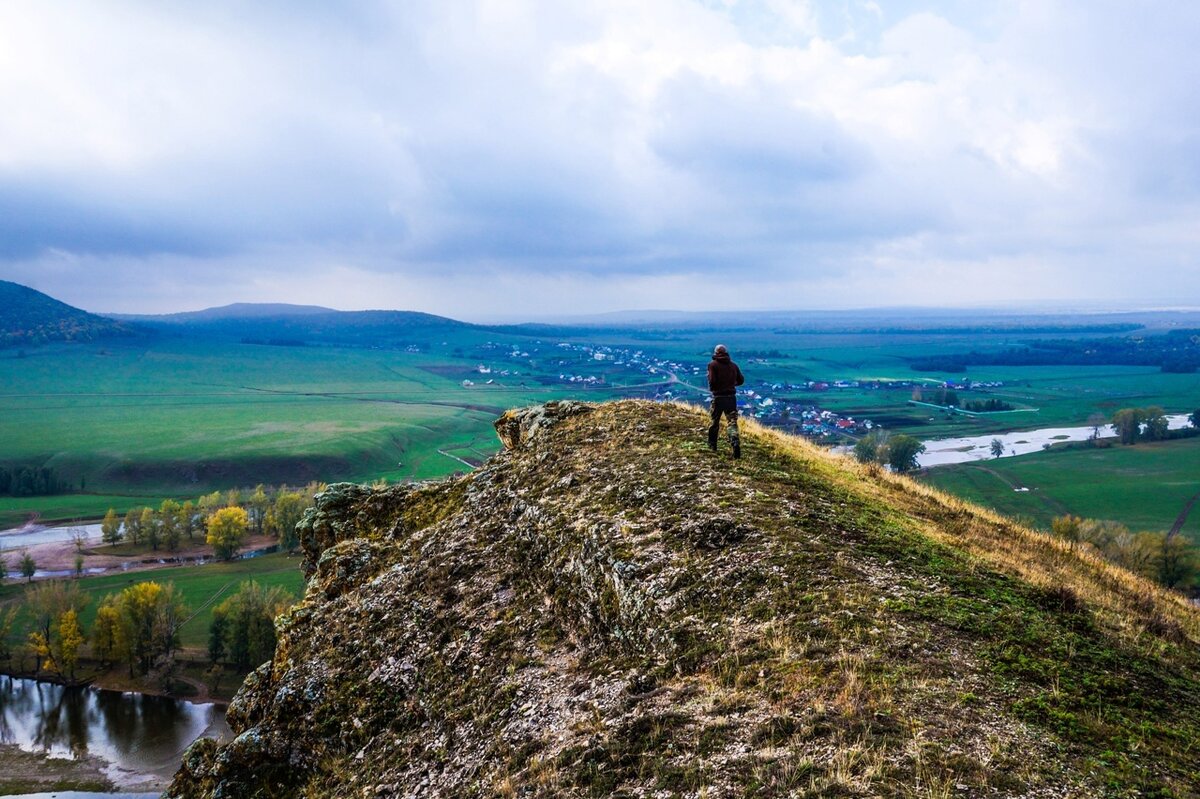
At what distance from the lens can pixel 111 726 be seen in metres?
64.8

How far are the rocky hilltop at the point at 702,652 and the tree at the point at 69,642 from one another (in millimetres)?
80014

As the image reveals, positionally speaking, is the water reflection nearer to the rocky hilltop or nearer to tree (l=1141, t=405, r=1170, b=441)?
the rocky hilltop

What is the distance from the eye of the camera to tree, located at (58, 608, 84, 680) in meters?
74.6

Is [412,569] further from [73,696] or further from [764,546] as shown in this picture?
[73,696]

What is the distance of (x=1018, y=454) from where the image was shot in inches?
5344

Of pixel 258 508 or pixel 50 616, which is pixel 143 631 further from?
pixel 258 508

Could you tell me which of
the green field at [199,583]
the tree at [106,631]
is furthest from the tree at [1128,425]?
the tree at [106,631]

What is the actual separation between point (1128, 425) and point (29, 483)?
26061 centimetres

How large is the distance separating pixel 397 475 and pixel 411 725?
148898 millimetres

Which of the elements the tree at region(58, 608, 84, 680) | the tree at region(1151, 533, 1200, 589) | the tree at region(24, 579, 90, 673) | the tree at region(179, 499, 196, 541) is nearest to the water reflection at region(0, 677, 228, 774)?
the tree at region(58, 608, 84, 680)

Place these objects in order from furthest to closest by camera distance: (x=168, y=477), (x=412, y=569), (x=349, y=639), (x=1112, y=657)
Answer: (x=168, y=477), (x=412, y=569), (x=349, y=639), (x=1112, y=657)

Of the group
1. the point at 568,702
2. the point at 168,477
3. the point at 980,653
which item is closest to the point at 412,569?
the point at 568,702

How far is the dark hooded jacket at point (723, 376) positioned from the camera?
17.8 metres

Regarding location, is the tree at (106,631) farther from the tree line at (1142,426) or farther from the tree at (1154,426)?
the tree at (1154,426)
